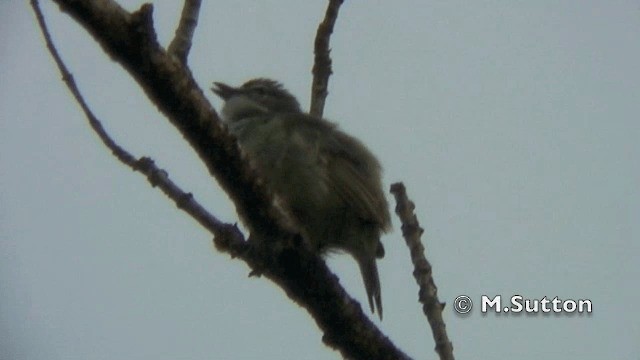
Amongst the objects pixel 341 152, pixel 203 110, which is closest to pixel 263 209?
pixel 203 110

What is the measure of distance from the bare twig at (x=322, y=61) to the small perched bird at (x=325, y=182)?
0.39 m

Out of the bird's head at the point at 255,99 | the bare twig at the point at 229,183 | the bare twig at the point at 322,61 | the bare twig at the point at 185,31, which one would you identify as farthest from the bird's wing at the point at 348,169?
the bare twig at the point at 229,183

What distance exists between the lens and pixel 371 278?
5520 mm

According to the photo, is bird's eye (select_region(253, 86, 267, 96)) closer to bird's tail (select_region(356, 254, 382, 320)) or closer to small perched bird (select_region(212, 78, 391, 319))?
small perched bird (select_region(212, 78, 391, 319))

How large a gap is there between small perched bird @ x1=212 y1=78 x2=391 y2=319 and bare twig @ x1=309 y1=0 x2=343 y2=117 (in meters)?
0.39

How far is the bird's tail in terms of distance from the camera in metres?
5.40

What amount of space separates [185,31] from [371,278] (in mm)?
2377

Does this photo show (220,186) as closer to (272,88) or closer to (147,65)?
(147,65)

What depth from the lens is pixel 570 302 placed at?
15.1 feet

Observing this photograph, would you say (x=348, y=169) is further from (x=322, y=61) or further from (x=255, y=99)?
(x=255, y=99)

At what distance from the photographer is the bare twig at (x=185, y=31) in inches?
137

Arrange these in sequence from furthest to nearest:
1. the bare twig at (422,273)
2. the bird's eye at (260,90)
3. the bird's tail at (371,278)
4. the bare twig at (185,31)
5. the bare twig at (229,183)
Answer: the bird's eye at (260,90) → the bird's tail at (371,278) → the bare twig at (185,31) → the bare twig at (422,273) → the bare twig at (229,183)

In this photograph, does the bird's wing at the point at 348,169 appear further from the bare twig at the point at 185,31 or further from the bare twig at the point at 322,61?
the bare twig at the point at 185,31

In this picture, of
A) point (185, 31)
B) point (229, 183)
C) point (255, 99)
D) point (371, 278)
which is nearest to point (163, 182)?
point (229, 183)
